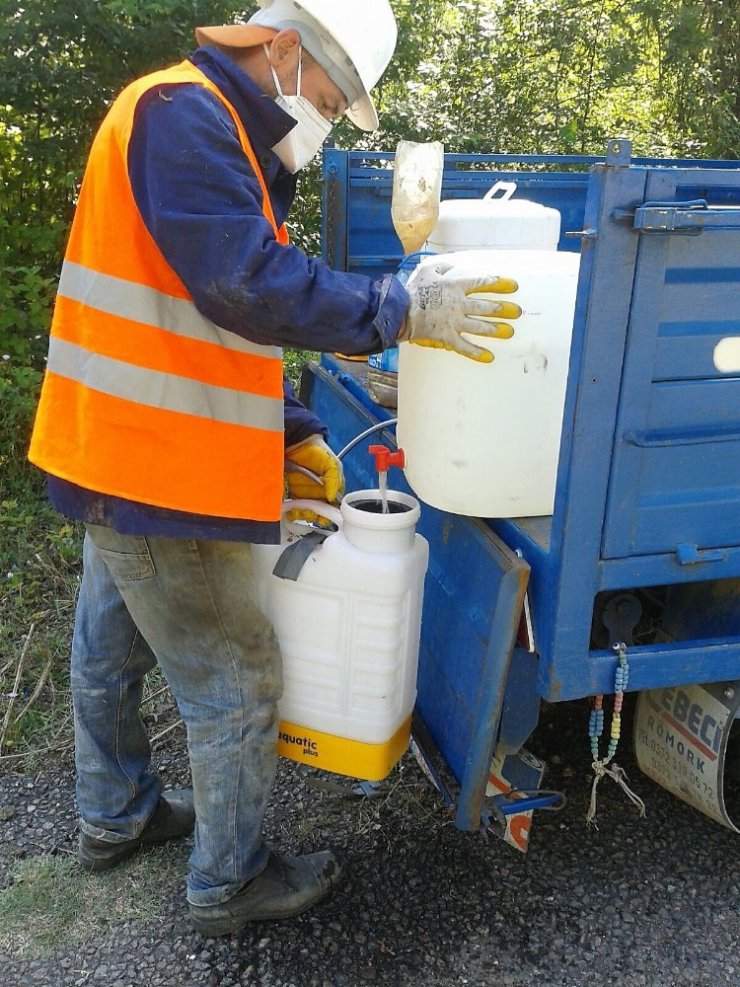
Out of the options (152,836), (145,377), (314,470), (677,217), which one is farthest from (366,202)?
(152,836)

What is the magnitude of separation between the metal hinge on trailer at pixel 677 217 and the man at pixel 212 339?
0.31 meters

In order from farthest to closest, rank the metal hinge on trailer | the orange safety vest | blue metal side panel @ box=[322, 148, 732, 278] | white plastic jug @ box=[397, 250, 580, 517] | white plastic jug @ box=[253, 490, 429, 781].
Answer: blue metal side panel @ box=[322, 148, 732, 278], white plastic jug @ box=[253, 490, 429, 781], white plastic jug @ box=[397, 250, 580, 517], the orange safety vest, the metal hinge on trailer

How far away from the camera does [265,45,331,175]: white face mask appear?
1.78 meters

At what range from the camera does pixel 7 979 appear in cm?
203

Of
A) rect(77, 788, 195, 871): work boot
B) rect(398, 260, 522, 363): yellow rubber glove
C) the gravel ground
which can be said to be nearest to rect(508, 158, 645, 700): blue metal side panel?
rect(398, 260, 522, 363): yellow rubber glove

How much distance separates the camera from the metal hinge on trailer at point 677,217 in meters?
1.51

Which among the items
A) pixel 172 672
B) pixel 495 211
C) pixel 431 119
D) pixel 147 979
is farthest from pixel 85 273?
pixel 431 119

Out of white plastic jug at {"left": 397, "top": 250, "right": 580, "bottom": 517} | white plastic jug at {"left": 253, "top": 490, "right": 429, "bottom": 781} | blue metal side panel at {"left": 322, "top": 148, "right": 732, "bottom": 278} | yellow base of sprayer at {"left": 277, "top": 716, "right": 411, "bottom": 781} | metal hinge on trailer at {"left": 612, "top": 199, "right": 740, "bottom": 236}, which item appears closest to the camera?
metal hinge on trailer at {"left": 612, "top": 199, "right": 740, "bottom": 236}

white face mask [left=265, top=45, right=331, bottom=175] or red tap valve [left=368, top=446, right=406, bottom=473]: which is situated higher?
white face mask [left=265, top=45, right=331, bottom=175]

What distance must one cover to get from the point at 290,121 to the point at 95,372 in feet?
2.01

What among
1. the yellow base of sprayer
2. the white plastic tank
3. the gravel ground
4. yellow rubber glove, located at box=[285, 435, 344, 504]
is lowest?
the gravel ground

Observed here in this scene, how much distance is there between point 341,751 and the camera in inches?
81.8

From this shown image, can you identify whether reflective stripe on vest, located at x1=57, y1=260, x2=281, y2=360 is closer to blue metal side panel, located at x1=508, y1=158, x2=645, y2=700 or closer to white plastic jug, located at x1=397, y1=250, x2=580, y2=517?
white plastic jug, located at x1=397, y1=250, x2=580, y2=517

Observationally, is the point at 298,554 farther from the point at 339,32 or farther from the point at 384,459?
the point at 339,32
